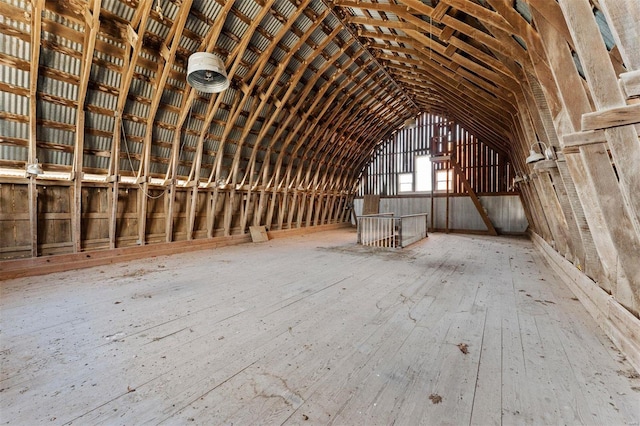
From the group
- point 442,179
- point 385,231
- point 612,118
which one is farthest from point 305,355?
point 442,179

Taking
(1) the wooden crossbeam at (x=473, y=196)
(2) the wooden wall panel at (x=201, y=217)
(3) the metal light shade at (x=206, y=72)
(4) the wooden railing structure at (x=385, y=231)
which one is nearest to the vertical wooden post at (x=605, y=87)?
(3) the metal light shade at (x=206, y=72)

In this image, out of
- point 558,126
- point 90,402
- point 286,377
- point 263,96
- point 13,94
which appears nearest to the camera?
point 90,402

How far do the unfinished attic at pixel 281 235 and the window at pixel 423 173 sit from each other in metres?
A: 3.41

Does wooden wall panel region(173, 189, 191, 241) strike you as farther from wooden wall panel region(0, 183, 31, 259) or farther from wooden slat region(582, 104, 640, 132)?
wooden slat region(582, 104, 640, 132)

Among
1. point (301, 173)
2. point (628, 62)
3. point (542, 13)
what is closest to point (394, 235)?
point (301, 173)

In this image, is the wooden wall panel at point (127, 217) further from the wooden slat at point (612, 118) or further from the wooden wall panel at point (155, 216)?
the wooden slat at point (612, 118)

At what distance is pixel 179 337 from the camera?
2.43m

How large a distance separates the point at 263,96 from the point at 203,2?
2.45m

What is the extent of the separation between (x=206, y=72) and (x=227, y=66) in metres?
3.07

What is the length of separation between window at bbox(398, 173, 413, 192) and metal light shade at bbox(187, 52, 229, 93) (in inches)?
476

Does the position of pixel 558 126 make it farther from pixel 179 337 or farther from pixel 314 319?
pixel 179 337

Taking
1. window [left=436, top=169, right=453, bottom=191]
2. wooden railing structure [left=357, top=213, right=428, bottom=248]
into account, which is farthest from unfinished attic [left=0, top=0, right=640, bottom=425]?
window [left=436, top=169, right=453, bottom=191]

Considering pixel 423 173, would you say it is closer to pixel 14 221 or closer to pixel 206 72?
pixel 206 72

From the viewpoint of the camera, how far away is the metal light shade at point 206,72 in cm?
308
